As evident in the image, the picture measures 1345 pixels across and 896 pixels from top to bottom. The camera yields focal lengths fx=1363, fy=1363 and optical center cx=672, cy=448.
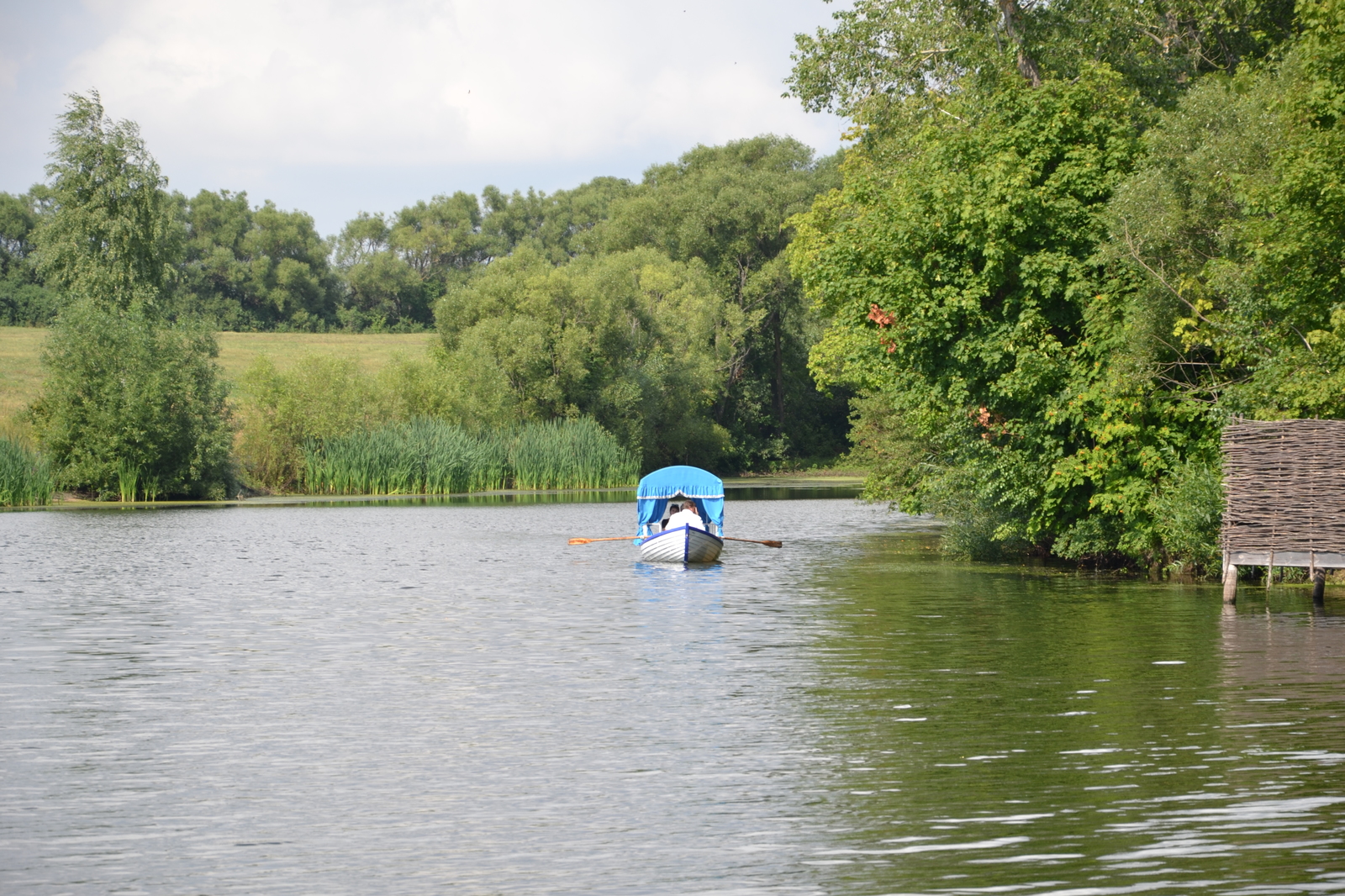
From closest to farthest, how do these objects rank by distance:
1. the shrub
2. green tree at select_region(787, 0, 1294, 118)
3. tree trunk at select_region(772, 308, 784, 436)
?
green tree at select_region(787, 0, 1294, 118) < the shrub < tree trunk at select_region(772, 308, 784, 436)

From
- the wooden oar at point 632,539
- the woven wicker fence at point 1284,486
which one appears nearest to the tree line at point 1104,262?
the woven wicker fence at point 1284,486

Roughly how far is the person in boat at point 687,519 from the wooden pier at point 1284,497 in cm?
1402

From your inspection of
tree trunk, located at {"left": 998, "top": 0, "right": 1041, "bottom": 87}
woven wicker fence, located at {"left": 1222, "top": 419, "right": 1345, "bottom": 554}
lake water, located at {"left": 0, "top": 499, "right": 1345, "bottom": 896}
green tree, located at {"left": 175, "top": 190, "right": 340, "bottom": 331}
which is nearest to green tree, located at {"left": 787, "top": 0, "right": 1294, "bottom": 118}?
tree trunk, located at {"left": 998, "top": 0, "right": 1041, "bottom": 87}

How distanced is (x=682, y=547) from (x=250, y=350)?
267 feet

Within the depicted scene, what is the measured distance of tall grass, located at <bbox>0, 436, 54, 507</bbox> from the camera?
57.0 metres

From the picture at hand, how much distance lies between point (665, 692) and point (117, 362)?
5282 centimetres

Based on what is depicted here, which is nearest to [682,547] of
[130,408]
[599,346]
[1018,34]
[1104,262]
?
[1104,262]

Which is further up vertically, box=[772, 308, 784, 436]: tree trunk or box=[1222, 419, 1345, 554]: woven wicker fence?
box=[772, 308, 784, 436]: tree trunk

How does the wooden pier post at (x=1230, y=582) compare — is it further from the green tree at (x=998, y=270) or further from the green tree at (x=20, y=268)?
the green tree at (x=20, y=268)

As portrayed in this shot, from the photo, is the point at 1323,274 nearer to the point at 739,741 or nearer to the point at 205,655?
the point at 739,741

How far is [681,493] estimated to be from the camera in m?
40.1

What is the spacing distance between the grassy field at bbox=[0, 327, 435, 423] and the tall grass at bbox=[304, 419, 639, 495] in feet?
36.4

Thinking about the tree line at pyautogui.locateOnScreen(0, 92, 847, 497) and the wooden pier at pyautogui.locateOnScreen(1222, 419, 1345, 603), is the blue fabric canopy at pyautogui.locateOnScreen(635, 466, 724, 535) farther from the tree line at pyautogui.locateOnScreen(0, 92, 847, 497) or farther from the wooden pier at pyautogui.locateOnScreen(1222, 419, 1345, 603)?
the wooden pier at pyautogui.locateOnScreen(1222, 419, 1345, 603)

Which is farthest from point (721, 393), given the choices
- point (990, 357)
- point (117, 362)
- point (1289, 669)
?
point (1289, 669)
